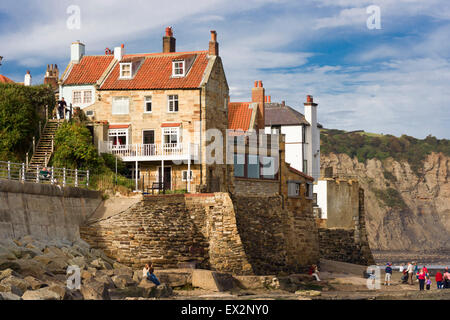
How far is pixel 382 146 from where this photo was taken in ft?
503

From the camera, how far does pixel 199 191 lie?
4569 centimetres

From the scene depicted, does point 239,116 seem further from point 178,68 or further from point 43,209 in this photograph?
point 43,209

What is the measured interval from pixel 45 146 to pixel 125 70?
756 cm

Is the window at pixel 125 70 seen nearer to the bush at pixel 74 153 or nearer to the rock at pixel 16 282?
the bush at pixel 74 153

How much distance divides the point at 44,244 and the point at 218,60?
18414mm

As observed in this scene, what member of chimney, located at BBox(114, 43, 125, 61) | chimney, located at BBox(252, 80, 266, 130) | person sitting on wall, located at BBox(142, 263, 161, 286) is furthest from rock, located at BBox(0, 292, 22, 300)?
chimney, located at BBox(252, 80, 266, 130)

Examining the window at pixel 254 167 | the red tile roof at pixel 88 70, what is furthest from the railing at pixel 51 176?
the window at pixel 254 167

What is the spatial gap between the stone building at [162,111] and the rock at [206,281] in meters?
8.82

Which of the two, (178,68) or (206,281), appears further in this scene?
(178,68)

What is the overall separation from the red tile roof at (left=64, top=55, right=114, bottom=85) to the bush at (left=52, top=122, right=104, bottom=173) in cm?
561

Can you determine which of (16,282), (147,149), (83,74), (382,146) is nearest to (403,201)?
(382,146)

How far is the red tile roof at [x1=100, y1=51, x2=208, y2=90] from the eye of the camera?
48.3 metres

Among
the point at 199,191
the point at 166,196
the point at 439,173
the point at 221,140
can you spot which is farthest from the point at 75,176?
the point at 439,173
